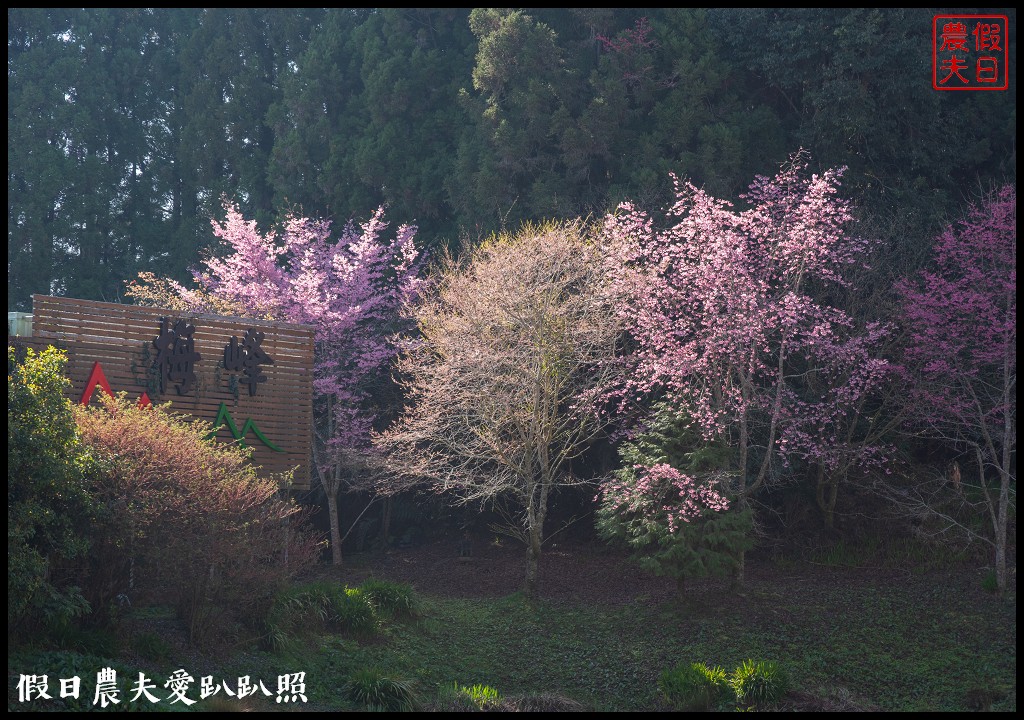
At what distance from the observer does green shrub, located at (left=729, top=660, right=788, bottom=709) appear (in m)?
9.02

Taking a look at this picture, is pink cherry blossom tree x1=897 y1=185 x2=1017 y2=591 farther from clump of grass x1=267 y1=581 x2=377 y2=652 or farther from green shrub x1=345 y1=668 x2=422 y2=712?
clump of grass x1=267 y1=581 x2=377 y2=652

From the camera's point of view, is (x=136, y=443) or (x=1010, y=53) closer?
(x=136, y=443)

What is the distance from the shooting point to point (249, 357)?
493 inches

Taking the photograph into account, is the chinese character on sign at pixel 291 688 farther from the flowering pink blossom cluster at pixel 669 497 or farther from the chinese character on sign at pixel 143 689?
the flowering pink blossom cluster at pixel 669 497

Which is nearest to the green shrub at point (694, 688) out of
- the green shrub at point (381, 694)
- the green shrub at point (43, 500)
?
the green shrub at point (381, 694)

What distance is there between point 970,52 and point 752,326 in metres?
7.20

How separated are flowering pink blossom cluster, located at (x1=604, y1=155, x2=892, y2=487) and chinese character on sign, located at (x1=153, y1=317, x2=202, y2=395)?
5948mm

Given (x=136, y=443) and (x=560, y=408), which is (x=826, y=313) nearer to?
(x=560, y=408)

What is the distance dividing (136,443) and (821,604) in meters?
8.61

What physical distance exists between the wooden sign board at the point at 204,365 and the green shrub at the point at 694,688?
5.48 meters

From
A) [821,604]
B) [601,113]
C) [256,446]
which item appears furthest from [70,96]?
[821,604]

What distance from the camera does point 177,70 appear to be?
26.3 meters

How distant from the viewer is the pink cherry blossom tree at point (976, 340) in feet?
38.4

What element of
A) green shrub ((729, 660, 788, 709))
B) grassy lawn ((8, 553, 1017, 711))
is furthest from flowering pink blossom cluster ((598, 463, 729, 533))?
green shrub ((729, 660, 788, 709))
